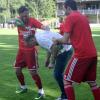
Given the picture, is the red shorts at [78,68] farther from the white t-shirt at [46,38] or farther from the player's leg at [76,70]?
the white t-shirt at [46,38]

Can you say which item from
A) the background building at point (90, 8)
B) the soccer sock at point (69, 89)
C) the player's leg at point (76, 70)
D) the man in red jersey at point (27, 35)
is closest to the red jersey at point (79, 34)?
the player's leg at point (76, 70)

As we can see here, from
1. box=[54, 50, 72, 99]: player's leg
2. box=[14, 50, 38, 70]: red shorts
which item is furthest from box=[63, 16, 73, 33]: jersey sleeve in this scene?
box=[14, 50, 38, 70]: red shorts

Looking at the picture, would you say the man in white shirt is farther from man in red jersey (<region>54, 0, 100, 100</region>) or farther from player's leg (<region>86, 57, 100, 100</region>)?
player's leg (<region>86, 57, 100, 100</region>)

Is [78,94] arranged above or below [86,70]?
below

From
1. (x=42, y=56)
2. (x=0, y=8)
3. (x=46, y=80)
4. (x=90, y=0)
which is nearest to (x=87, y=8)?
(x=90, y=0)

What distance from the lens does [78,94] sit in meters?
10.1

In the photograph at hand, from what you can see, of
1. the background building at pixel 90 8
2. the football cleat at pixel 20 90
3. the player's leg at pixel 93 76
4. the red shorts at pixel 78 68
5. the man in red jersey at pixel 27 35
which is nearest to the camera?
the red shorts at pixel 78 68

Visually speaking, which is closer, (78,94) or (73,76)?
(73,76)

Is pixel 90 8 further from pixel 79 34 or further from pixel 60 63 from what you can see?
pixel 79 34

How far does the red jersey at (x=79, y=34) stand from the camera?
24.2 feet

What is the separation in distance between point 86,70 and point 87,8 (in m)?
85.9

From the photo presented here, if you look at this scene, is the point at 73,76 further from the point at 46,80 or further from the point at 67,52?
the point at 46,80

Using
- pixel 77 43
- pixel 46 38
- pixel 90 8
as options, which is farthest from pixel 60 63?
pixel 90 8

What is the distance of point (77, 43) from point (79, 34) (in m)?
0.16
